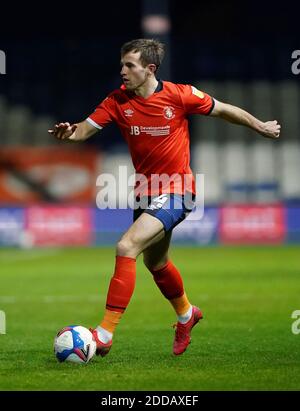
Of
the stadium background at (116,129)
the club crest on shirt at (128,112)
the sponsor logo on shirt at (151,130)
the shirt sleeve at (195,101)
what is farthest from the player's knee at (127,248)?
the stadium background at (116,129)

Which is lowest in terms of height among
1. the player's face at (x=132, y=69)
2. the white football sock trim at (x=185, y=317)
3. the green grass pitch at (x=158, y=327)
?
the green grass pitch at (x=158, y=327)

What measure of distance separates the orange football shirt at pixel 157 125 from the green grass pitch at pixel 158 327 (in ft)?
4.76

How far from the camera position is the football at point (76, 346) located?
21.5 feet

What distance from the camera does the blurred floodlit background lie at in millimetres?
30156

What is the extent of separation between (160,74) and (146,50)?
68.9ft

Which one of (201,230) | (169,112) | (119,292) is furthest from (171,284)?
(201,230)

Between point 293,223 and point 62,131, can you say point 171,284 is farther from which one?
point 293,223

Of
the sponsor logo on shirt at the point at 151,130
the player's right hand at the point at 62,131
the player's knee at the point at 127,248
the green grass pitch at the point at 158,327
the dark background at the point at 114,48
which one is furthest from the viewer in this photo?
the dark background at the point at 114,48

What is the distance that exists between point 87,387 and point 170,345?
2.29 meters

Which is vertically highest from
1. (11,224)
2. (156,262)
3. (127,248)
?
(127,248)

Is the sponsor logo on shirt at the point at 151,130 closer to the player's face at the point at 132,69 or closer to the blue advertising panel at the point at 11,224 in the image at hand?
the player's face at the point at 132,69

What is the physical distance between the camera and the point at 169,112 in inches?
282

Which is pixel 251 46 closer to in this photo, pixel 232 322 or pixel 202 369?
pixel 232 322

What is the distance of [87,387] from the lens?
5.61 metres
